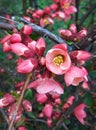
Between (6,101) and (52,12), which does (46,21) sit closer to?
(52,12)

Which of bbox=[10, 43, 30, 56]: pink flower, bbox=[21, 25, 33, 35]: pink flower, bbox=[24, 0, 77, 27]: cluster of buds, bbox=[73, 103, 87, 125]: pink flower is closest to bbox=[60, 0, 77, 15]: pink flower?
bbox=[24, 0, 77, 27]: cluster of buds

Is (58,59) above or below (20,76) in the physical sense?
above

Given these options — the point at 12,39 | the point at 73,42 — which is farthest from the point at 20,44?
the point at 73,42

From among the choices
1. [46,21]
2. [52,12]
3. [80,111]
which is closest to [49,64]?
[80,111]

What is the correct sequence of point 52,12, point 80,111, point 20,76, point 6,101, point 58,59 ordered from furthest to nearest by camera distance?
point 52,12, point 20,76, point 80,111, point 6,101, point 58,59

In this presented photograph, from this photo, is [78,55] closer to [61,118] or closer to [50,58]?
[50,58]

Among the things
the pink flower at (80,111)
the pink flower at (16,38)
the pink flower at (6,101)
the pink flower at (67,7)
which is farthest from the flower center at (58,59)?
the pink flower at (67,7)

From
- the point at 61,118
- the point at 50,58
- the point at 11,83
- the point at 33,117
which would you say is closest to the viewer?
the point at 50,58

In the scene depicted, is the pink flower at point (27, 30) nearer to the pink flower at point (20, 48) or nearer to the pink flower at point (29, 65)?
the pink flower at point (20, 48)
